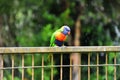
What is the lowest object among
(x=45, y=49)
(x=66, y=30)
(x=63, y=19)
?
(x=45, y=49)

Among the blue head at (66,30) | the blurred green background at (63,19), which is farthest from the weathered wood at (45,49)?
the blurred green background at (63,19)

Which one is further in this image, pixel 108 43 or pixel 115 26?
pixel 115 26

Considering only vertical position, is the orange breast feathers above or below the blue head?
below

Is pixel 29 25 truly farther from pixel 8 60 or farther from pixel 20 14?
pixel 8 60

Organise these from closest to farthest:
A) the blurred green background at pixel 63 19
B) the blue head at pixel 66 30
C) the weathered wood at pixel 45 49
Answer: the weathered wood at pixel 45 49, the blue head at pixel 66 30, the blurred green background at pixel 63 19

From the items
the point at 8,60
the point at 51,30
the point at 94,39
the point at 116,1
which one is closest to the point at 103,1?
the point at 116,1

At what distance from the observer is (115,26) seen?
10203 mm

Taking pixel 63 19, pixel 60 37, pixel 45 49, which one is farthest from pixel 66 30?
pixel 63 19

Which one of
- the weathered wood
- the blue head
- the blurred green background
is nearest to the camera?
the weathered wood

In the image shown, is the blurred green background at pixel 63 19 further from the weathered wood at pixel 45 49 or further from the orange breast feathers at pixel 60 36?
the weathered wood at pixel 45 49

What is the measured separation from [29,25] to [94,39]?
2.30 metres

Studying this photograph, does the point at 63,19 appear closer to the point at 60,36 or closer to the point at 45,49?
the point at 60,36

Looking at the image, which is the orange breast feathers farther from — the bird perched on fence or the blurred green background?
the blurred green background

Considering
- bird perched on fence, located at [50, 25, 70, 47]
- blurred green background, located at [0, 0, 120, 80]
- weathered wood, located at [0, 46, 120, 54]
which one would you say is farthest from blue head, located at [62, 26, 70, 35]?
blurred green background, located at [0, 0, 120, 80]
